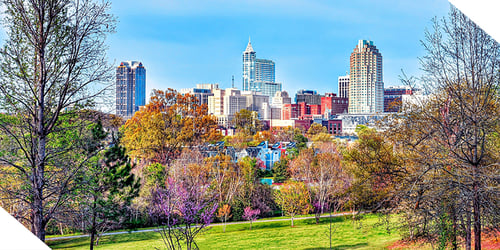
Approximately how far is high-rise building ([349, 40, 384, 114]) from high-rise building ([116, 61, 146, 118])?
297 centimetres

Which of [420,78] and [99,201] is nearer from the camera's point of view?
[99,201]

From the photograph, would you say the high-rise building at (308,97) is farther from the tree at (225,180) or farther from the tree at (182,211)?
the tree at (182,211)

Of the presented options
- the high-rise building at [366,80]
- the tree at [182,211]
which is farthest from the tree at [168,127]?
the high-rise building at [366,80]

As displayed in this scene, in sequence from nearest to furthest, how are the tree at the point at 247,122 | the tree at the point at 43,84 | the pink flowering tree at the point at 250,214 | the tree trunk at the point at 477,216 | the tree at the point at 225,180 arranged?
1. the tree at the point at 43,84
2. the tree trunk at the point at 477,216
3. the tree at the point at 225,180
4. the pink flowering tree at the point at 250,214
5. the tree at the point at 247,122

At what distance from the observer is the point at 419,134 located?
19.0 feet

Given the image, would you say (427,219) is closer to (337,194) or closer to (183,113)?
(337,194)

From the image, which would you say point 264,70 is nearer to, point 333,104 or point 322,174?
point 333,104

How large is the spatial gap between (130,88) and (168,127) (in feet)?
2.40

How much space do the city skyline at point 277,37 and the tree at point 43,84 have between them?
83 cm

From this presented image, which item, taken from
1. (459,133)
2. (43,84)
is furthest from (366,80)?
(43,84)

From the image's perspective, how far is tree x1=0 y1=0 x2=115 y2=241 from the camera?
4523 mm

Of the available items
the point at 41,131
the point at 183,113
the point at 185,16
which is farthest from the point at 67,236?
the point at 185,16

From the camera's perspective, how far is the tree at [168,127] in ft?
19.0

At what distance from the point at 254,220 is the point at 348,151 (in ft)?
5.37
